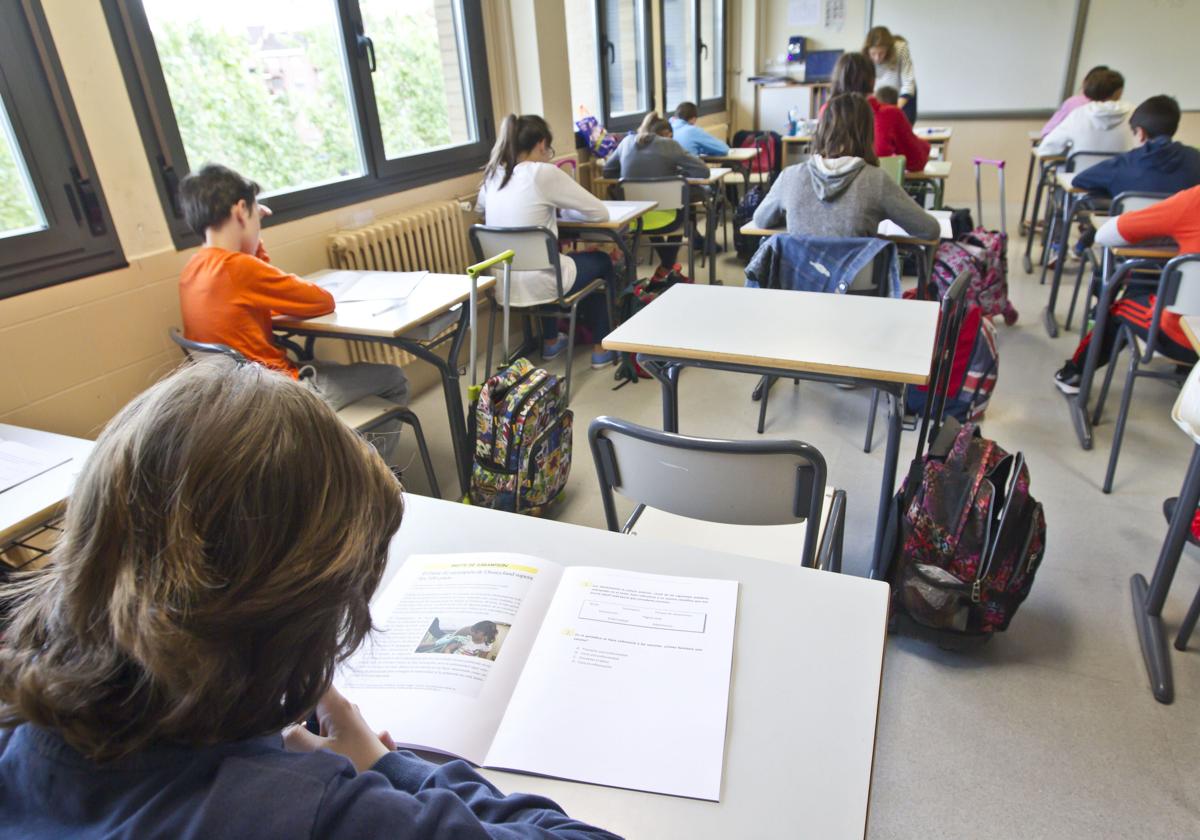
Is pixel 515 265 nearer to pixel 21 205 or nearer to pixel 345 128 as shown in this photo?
pixel 345 128

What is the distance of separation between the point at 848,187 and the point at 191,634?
2.73 m

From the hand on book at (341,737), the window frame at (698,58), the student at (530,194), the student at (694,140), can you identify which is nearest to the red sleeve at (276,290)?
the student at (530,194)

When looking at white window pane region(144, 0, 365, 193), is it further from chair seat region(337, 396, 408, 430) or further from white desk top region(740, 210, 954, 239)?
white desk top region(740, 210, 954, 239)

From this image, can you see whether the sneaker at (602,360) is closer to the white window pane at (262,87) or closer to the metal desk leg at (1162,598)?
the white window pane at (262,87)

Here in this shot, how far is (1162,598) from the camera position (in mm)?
1776

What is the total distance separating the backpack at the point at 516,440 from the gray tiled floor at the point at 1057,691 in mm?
191

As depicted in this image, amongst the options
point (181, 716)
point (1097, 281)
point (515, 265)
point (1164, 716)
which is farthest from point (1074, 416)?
point (181, 716)

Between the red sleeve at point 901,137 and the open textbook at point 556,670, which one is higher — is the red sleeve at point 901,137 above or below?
above

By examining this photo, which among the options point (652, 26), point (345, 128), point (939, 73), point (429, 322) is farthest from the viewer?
point (939, 73)

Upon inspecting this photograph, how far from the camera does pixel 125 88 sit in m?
2.14

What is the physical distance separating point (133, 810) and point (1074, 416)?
3287mm

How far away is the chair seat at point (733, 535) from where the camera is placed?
1565 millimetres

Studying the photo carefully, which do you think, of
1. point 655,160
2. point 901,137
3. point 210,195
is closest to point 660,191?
point 655,160

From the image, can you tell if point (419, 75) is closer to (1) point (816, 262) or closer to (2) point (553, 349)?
(2) point (553, 349)
